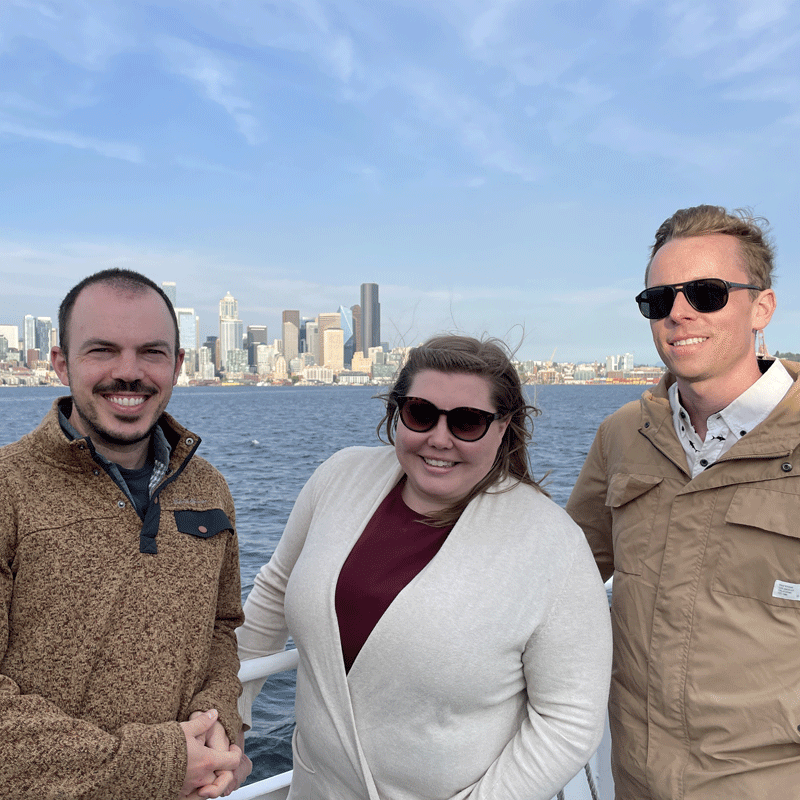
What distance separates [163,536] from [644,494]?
1503 mm

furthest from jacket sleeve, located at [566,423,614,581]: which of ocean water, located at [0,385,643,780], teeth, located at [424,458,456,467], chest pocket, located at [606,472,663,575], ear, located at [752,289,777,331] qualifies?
teeth, located at [424,458,456,467]

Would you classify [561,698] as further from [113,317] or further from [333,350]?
[333,350]

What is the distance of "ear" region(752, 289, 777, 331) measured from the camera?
7.27ft

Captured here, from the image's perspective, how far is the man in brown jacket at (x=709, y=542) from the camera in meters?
1.91

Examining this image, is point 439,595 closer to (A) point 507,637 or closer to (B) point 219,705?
(A) point 507,637

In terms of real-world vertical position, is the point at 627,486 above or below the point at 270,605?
above

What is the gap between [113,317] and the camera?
193 cm

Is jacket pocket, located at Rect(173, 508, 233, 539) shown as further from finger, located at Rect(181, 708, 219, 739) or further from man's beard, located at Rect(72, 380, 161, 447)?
finger, located at Rect(181, 708, 219, 739)

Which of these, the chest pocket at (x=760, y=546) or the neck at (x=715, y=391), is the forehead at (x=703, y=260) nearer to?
the neck at (x=715, y=391)

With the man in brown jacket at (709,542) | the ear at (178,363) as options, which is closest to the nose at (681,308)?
the man in brown jacket at (709,542)

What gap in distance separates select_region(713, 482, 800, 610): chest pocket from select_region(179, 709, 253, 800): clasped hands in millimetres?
1469

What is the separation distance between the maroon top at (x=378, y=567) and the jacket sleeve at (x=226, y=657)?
392 mm

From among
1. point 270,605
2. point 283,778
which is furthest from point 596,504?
point 283,778

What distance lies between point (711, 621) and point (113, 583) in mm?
1663
